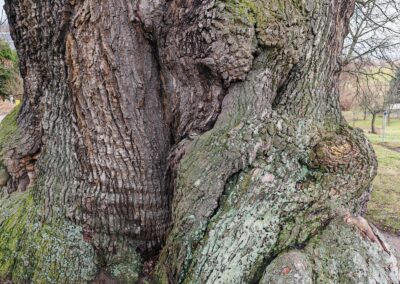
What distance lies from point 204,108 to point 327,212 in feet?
3.18

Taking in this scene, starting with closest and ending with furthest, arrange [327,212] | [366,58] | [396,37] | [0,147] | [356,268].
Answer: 1. [356,268]
2. [327,212]
3. [0,147]
4. [396,37]
5. [366,58]

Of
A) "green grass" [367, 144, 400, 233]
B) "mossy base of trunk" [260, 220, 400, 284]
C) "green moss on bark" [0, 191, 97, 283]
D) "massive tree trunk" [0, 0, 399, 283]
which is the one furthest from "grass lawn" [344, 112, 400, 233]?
"green moss on bark" [0, 191, 97, 283]

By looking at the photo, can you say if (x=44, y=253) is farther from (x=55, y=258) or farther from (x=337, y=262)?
(x=337, y=262)

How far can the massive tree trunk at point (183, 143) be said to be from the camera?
6.12ft

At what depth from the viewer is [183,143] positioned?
2.31 meters

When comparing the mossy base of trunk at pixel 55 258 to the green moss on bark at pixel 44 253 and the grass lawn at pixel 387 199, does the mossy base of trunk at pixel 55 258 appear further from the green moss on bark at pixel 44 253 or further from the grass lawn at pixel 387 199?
the grass lawn at pixel 387 199

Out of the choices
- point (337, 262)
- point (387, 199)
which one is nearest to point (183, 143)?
point (337, 262)

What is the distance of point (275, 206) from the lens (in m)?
1.86

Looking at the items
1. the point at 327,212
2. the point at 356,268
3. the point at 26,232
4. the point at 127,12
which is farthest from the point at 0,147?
the point at 356,268

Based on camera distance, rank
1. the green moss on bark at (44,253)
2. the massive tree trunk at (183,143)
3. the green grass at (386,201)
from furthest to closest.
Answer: the green grass at (386,201) < the green moss on bark at (44,253) < the massive tree trunk at (183,143)

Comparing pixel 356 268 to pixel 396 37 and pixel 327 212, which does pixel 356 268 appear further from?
pixel 396 37

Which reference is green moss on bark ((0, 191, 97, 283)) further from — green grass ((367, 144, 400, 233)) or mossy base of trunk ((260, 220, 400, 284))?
green grass ((367, 144, 400, 233))

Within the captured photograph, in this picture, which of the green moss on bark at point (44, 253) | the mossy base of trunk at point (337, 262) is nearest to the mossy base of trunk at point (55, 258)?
the green moss on bark at point (44, 253)

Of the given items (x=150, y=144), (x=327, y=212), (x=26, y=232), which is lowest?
(x=26, y=232)
